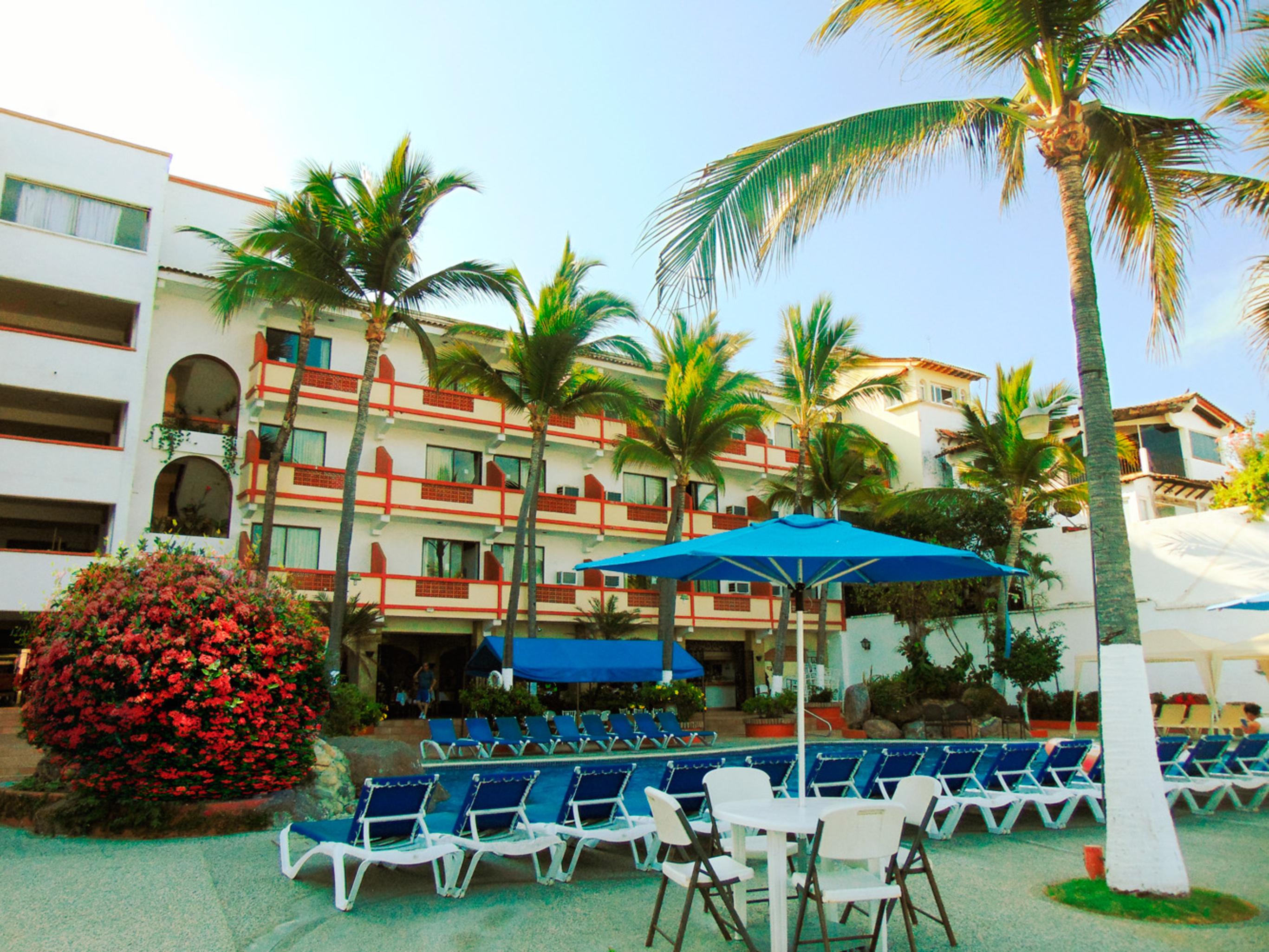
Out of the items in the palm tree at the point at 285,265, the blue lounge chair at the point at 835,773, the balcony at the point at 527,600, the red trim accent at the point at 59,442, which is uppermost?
the palm tree at the point at 285,265

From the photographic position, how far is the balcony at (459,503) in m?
24.0

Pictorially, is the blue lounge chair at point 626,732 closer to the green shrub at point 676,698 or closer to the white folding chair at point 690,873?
the green shrub at point 676,698

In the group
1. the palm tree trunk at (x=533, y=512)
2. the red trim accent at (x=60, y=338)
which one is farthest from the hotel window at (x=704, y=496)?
the red trim accent at (x=60, y=338)

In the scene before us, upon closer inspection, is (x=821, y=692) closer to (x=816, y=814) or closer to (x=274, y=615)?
(x=274, y=615)

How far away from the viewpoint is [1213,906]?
5949 mm

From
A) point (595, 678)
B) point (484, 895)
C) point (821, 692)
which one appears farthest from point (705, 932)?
point (821, 692)

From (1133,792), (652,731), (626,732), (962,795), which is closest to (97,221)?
(626,732)

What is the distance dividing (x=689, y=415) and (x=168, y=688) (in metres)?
19.1

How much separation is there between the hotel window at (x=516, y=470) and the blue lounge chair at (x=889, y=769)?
20.7m

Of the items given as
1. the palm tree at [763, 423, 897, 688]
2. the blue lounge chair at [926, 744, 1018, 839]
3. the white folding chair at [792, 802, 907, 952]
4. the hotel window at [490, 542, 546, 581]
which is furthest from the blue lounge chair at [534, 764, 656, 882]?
the palm tree at [763, 423, 897, 688]

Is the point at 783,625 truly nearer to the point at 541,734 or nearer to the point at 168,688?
the point at 541,734

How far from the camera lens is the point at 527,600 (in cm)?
2694

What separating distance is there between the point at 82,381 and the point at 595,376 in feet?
41.4

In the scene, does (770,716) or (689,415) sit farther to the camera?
(689,415)
